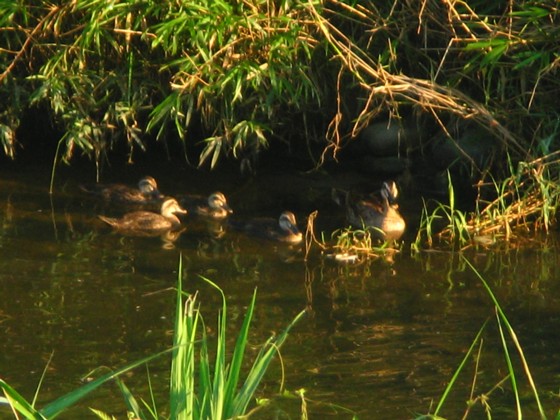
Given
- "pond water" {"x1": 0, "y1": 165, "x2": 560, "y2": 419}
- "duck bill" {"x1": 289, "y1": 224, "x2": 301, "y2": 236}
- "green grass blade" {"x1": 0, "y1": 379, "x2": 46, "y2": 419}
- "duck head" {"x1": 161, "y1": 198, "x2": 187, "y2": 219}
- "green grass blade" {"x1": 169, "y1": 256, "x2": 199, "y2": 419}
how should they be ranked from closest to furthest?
"green grass blade" {"x1": 0, "y1": 379, "x2": 46, "y2": 419}, "green grass blade" {"x1": 169, "y1": 256, "x2": 199, "y2": 419}, "pond water" {"x1": 0, "y1": 165, "x2": 560, "y2": 419}, "duck bill" {"x1": 289, "y1": 224, "x2": 301, "y2": 236}, "duck head" {"x1": 161, "y1": 198, "x2": 187, "y2": 219}

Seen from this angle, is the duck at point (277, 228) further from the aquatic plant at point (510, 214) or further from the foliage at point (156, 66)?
the aquatic plant at point (510, 214)

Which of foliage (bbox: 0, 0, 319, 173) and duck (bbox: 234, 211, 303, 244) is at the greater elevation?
foliage (bbox: 0, 0, 319, 173)

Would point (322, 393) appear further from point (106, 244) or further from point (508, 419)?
point (106, 244)

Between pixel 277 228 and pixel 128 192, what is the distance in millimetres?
1751

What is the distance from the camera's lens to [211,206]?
9984 millimetres

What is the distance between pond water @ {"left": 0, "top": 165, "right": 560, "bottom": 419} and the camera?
6008 mm

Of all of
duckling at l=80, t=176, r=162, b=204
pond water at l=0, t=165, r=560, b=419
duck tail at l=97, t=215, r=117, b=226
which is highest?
duckling at l=80, t=176, r=162, b=204

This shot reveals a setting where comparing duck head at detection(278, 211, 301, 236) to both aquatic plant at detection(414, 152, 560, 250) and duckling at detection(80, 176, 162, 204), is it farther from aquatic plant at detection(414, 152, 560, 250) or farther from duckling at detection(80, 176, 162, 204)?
duckling at detection(80, 176, 162, 204)

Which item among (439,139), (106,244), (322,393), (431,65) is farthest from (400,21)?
(322,393)

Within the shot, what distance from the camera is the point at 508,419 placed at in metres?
5.56

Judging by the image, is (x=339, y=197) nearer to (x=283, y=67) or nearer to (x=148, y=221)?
(x=283, y=67)

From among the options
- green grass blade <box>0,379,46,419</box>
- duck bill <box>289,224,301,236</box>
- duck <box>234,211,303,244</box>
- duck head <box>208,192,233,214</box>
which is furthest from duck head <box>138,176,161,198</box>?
green grass blade <box>0,379,46,419</box>

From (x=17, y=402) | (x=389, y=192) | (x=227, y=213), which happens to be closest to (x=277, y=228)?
(x=227, y=213)

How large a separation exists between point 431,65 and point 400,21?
42cm
